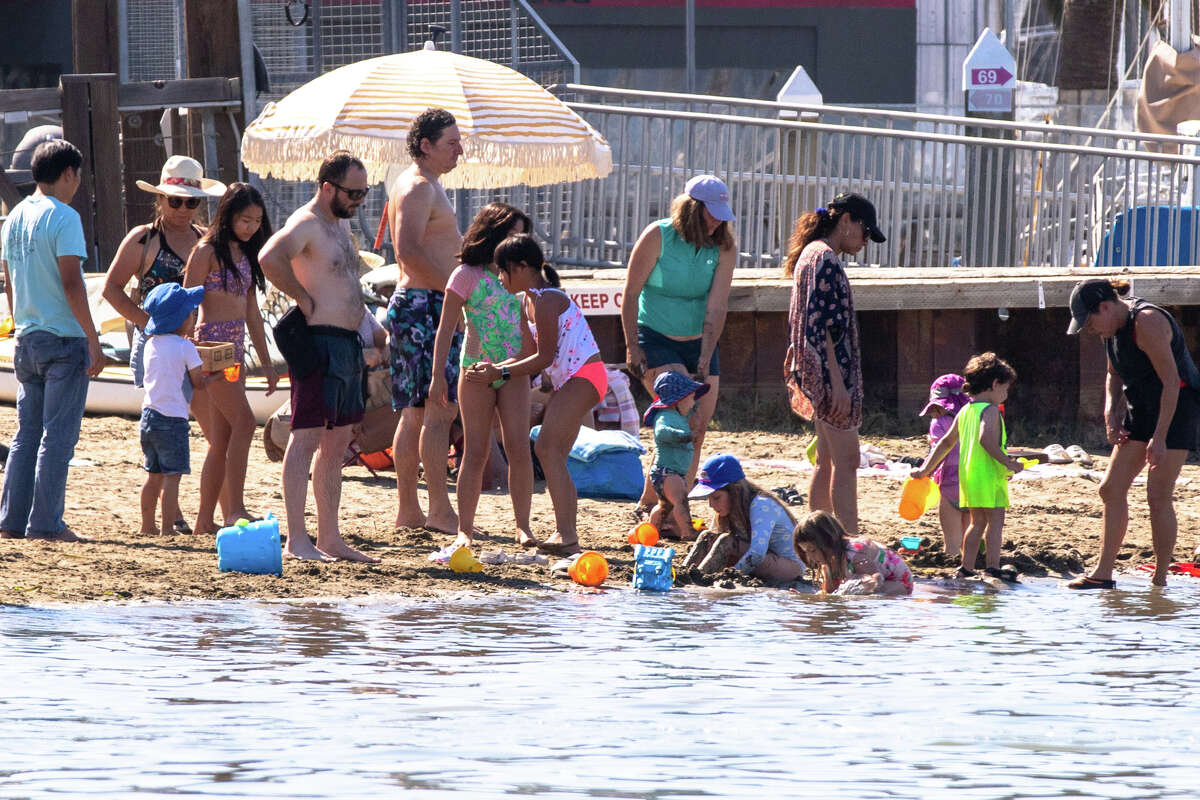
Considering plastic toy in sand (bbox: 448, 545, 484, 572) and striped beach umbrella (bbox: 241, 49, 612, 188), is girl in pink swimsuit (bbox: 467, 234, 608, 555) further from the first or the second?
striped beach umbrella (bbox: 241, 49, 612, 188)

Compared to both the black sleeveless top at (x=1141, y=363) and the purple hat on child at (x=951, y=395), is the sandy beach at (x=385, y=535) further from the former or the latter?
the black sleeveless top at (x=1141, y=363)

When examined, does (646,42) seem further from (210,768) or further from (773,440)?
(210,768)

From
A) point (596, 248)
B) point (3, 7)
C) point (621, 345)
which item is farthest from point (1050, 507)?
point (3, 7)

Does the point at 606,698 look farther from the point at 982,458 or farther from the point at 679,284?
the point at 679,284

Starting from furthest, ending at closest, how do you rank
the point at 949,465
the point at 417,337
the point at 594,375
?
1. the point at 417,337
2. the point at 949,465
3. the point at 594,375

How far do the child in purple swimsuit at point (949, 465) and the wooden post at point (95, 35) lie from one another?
9766 mm

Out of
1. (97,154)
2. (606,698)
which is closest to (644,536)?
(606,698)

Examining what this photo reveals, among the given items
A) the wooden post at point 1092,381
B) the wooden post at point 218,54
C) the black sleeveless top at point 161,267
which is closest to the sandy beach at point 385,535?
the wooden post at point 1092,381

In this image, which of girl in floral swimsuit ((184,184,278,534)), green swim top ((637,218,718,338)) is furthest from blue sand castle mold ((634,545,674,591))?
girl in floral swimsuit ((184,184,278,534))

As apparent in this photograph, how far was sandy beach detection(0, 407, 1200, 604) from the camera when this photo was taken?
7.12 meters

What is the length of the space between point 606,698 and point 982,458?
2951mm

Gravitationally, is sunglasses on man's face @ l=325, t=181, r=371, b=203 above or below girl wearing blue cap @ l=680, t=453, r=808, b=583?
above

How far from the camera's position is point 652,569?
7.44m

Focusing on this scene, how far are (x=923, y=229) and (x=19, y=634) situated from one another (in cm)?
913
